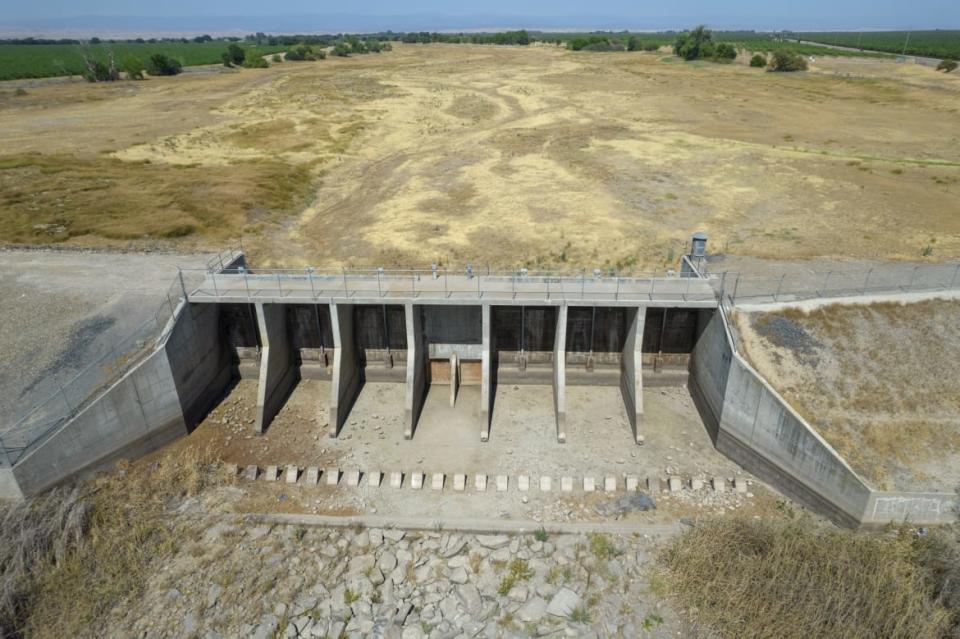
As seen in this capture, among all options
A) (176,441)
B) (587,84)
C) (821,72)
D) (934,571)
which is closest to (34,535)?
(176,441)

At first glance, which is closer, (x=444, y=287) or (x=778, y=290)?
(x=778, y=290)

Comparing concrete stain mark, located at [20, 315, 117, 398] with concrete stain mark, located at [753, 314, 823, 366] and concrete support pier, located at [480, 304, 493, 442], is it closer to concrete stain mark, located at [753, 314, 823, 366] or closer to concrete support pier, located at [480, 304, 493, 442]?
concrete support pier, located at [480, 304, 493, 442]

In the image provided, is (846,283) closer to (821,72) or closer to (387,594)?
(387,594)

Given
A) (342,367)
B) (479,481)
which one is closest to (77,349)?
(342,367)

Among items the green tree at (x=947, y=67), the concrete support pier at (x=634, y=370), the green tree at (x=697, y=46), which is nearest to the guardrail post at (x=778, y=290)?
the concrete support pier at (x=634, y=370)

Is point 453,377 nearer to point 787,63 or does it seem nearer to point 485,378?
point 485,378

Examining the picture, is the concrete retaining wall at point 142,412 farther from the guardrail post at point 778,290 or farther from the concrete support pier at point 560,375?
the guardrail post at point 778,290

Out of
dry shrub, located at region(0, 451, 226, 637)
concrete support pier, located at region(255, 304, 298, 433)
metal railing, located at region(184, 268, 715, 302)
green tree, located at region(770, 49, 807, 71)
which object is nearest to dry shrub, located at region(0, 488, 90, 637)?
dry shrub, located at region(0, 451, 226, 637)
